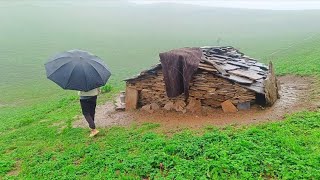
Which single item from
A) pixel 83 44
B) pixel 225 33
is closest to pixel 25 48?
pixel 83 44

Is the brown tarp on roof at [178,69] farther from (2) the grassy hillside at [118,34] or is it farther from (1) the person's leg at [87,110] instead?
(2) the grassy hillside at [118,34]

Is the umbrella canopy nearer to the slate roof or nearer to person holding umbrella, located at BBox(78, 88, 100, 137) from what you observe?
person holding umbrella, located at BBox(78, 88, 100, 137)

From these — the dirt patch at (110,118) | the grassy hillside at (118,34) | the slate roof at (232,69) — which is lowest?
the grassy hillside at (118,34)

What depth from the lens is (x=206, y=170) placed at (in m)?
9.43

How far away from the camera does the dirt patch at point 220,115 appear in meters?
12.9

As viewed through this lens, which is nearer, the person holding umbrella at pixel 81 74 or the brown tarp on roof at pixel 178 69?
the person holding umbrella at pixel 81 74

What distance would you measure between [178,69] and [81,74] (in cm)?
404

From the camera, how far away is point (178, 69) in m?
14.5

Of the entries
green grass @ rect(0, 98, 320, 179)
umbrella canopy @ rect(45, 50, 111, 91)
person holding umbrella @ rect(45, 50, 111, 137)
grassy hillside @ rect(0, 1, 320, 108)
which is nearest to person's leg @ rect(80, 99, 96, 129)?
person holding umbrella @ rect(45, 50, 111, 137)

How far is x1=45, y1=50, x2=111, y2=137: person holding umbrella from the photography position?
39.8ft

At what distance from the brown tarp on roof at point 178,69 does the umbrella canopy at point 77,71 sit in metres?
2.68

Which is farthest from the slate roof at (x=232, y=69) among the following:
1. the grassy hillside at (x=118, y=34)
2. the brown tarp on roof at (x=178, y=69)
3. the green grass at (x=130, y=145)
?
the grassy hillside at (x=118, y=34)

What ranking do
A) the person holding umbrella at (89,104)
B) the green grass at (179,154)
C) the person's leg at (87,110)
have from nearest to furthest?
the green grass at (179,154) → the person holding umbrella at (89,104) → the person's leg at (87,110)

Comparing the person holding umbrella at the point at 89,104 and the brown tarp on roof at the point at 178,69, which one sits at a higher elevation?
the brown tarp on roof at the point at 178,69
